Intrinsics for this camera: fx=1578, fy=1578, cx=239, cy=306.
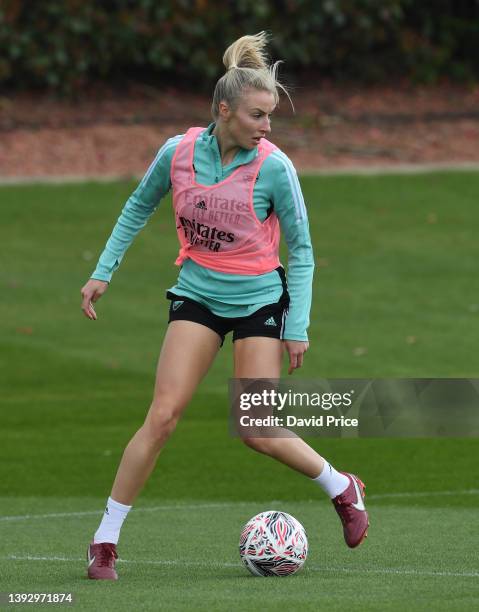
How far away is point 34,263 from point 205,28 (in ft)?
18.9

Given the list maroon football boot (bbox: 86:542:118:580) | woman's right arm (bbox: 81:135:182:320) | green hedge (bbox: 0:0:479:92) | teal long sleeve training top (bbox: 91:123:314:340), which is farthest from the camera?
green hedge (bbox: 0:0:479:92)

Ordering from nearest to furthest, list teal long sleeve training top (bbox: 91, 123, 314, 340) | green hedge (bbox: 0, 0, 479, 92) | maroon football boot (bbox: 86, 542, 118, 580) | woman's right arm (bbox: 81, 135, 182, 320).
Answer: maroon football boot (bbox: 86, 542, 118, 580), teal long sleeve training top (bbox: 91, 123, 314, 340), woman's right arm (bbox: 81, 135, 182, 320), green hedge (bbox: 0, 0, 479, 92)

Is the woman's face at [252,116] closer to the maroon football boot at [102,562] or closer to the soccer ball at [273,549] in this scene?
the soccer ball at [273,549]

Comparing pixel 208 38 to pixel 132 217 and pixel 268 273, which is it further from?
pixel 268 273

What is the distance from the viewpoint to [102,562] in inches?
289

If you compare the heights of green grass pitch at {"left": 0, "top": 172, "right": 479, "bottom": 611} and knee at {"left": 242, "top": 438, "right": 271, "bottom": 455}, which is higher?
knee at {"left": 242, "top": 438, "right": 271, "bottom": 455}

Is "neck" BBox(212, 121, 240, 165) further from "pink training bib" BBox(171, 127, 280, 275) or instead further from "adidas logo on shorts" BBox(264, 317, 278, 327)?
"adidas logo on shorts" BBox(264, 317, 278, 327)

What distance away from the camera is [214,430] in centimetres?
1348

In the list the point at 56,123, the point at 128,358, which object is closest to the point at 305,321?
the point at 128,358

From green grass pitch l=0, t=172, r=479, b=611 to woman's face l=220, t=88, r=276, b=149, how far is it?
81.2 inches

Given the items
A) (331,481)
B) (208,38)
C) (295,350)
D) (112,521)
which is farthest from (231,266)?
(208,38)

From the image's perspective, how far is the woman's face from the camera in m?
7.34

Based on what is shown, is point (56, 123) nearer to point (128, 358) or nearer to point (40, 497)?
point (128, 358)

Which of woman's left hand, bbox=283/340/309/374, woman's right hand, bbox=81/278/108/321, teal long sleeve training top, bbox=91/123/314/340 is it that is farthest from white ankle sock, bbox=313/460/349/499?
woman's right hand, bbox=81/278/108/321
